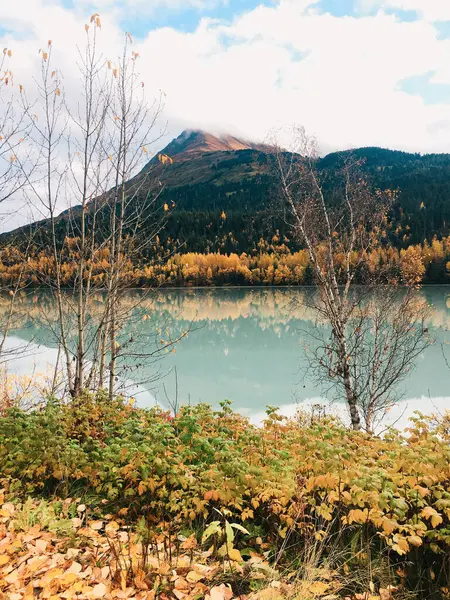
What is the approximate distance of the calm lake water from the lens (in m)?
13.8

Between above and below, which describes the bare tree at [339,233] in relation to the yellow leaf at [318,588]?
above

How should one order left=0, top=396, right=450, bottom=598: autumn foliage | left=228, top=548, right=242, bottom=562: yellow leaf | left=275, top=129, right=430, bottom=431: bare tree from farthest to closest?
left=275, top=129, right=430, bottom=431: bare tree → left=0, top=396, right=450, bottom=598: autumn foliage → left=228, top=548, right=242, bottom=562: yellow leaf

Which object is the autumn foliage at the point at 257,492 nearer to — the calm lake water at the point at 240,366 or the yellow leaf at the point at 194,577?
the yellow leaf at the point at 194,577

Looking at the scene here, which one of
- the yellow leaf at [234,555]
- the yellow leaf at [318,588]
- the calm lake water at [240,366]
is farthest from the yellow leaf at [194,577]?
the calm lake water at [240,366]

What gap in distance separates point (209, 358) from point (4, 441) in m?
26.7

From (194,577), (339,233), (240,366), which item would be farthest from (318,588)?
(240,366)

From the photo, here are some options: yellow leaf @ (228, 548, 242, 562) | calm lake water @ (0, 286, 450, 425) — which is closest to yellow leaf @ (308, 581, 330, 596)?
yellow leaf @ (228, 548, 242, 562)

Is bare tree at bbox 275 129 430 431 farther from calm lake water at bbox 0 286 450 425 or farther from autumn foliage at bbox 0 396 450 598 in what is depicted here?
autumn foliage at bbox 0 396 450 598

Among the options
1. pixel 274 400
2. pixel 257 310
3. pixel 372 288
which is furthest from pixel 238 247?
pixel 372 288

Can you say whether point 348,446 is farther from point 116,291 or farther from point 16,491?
point 116,291

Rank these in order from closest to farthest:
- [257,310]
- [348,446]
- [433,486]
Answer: [433,486] → [348,446] → [257,310]

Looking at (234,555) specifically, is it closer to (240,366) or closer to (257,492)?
(257,492)

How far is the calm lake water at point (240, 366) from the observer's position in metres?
13.8

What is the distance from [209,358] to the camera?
31391 millimetres
